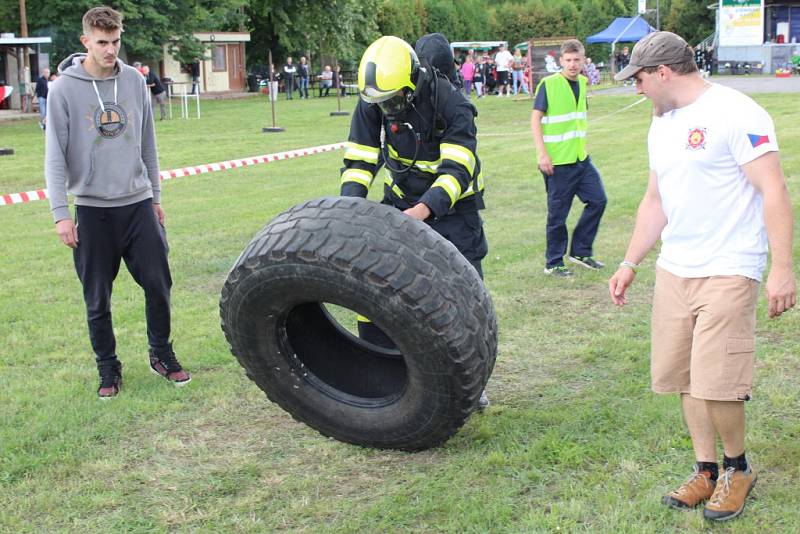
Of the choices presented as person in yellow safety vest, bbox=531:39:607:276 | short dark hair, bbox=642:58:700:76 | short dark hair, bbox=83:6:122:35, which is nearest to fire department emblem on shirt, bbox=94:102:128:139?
short dark hair, bbox=83:6:122:35

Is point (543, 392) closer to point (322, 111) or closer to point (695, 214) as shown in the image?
point (695, 214)

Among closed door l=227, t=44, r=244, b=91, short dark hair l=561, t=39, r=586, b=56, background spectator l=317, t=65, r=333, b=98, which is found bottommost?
short dark hair l=561, t=39, r=586, b=56

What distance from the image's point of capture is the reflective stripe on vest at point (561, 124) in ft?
25.1

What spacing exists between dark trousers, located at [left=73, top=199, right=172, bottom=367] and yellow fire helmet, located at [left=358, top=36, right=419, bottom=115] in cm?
168

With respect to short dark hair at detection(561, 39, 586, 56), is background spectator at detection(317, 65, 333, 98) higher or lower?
higher

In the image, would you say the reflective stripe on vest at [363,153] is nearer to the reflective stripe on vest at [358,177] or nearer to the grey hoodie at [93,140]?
the reflective stripe on vest at [358,177]

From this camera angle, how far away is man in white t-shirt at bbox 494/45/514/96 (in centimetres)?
3797

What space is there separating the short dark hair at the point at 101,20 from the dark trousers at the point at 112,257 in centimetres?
95

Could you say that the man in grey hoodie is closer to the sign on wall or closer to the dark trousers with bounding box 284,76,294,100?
the dark trousers with bounding box 284,76,294,100

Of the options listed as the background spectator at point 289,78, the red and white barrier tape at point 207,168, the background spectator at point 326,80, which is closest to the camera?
the red and white barrier tape at point 207,168

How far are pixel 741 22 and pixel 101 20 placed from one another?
48.7m

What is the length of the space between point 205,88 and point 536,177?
35754 mm

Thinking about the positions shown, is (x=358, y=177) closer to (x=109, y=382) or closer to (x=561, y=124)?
(x=109, y=382)

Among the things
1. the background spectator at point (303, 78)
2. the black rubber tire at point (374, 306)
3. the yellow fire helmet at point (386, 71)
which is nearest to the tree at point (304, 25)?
the background spectator at point (303, 78)
